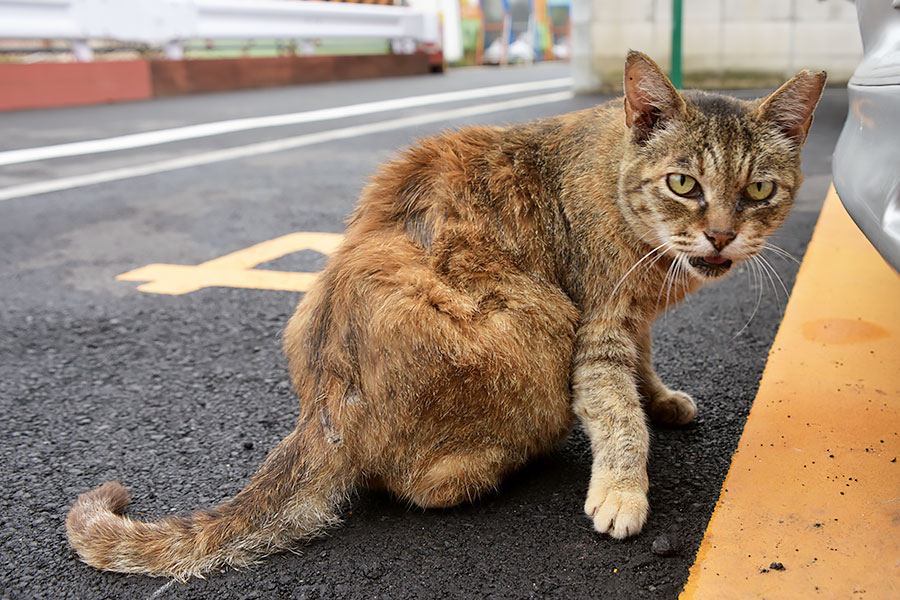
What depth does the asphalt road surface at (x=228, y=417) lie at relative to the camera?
1955 mm

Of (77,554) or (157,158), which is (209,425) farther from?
(157,158)

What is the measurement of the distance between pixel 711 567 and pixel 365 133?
731 centimetres

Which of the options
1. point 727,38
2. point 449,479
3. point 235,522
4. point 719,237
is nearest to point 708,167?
point 719,237

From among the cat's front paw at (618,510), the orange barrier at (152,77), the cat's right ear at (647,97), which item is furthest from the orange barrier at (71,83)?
the cat's front paw at (618,510)

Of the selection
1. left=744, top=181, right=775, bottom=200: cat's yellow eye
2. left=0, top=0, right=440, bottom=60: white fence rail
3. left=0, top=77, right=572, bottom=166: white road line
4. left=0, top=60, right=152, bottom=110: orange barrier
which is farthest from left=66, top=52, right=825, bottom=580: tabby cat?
left=0, top=0, right=440, bottom=60: white fence rail

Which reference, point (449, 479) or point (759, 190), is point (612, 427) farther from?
point (759, 190)

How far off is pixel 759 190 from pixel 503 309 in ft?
2.76

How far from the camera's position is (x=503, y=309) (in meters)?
2.24

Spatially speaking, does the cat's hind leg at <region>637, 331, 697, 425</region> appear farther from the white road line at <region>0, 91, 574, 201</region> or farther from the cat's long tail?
the white road line at <region>0, 91, 574, 201</region>

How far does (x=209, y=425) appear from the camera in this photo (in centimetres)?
271

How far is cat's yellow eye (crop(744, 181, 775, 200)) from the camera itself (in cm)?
238

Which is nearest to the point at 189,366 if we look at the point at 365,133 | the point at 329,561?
the point at 329,561

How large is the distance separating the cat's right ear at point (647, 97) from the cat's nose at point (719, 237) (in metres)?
0.38

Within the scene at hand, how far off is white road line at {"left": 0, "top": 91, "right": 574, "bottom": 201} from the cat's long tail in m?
4.79
